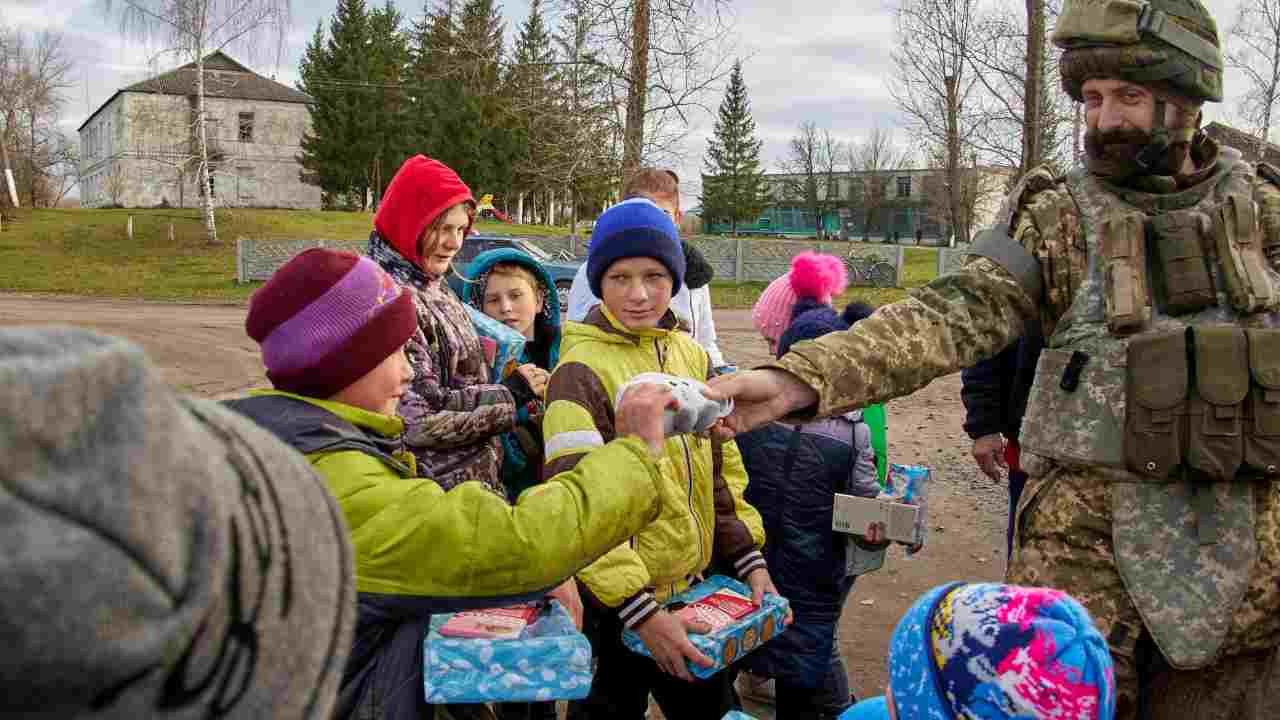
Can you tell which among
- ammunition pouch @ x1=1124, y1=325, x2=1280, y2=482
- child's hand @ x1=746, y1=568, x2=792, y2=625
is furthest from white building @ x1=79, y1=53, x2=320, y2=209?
ammunition pouch @ x1=1124, y1=325, x2=1280, y2=482

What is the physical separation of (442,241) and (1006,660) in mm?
2703

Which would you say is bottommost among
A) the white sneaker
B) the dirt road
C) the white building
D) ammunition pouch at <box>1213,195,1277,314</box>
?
the white sneaker

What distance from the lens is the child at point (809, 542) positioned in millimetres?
3951

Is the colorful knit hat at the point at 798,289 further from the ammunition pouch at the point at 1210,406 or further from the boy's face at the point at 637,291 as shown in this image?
the ammunition pouch at the point at 1210,406

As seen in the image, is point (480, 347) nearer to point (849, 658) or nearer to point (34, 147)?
point (849, 658)

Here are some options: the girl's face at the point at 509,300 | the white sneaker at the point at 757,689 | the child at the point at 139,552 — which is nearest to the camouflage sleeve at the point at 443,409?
the girl's face at the point at 509,300

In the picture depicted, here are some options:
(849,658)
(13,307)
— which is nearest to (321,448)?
(849,658)

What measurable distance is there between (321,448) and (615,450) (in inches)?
26.6

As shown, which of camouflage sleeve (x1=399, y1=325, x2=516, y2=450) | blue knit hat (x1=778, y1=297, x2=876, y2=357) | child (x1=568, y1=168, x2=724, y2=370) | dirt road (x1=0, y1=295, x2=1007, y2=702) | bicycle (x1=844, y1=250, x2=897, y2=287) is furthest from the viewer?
bicycle (x1=844, y1=250, x2=897, y2=287)

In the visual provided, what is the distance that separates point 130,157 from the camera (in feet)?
196

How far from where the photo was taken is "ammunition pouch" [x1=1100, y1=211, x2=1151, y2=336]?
2545mm

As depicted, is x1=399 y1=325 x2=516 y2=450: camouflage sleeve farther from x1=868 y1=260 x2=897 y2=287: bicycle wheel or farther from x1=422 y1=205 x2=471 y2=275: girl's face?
x1=868 y1=260 x2=897 y2=287: bicycle wheel

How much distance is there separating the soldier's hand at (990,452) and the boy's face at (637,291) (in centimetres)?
176

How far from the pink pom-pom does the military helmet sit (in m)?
2.15
